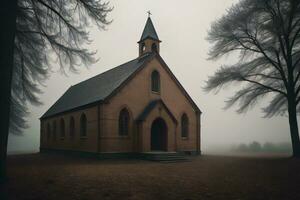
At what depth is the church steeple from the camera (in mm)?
30062

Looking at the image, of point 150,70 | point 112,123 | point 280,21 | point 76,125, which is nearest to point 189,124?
point 150,70

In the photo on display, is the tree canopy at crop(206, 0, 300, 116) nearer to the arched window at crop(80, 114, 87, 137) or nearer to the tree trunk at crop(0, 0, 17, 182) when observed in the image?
the arched window at crop(80, 114, 87, 137)

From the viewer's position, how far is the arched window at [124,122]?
26422 millimetres

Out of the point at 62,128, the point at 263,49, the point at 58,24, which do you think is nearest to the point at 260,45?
the point at 263,49

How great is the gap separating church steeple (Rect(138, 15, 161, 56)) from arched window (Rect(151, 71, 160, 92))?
267cm

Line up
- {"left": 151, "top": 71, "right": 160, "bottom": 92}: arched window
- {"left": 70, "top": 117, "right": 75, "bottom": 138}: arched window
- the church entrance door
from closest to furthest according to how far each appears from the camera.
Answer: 1. the church entrance door
2. {"left": 151, "top": 71, "right": 160, "bottom": 92}: arched window
3. {"left": 70, "top": 117, "right": 75, "bottom": 138}: arched window

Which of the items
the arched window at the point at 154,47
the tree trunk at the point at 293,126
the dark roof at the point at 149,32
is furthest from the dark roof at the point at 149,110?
the tree trunk at the point at 293,126

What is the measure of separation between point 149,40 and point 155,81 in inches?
179

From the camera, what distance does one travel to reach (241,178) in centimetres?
1424

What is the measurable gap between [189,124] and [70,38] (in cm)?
2000

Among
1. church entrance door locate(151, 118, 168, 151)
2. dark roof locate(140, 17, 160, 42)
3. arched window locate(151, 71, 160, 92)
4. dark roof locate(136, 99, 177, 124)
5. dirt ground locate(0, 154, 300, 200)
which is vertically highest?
dark roof locate(140, 17, 160, 42)

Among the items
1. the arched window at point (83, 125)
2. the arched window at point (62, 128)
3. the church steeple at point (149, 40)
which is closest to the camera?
the arched window at point (83, 125)

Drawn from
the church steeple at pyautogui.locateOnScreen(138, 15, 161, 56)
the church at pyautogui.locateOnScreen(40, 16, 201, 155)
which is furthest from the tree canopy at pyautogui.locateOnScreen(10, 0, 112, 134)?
the church steeple at pyautogui.locateOnScreen(138, 15, 161, 56)

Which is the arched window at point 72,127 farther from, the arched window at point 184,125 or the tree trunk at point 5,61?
the tree trunk at point 5,61
